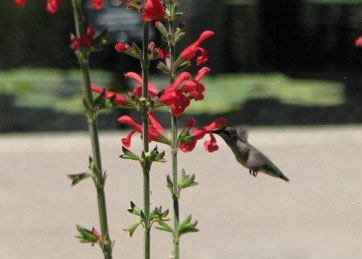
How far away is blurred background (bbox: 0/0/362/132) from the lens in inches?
285

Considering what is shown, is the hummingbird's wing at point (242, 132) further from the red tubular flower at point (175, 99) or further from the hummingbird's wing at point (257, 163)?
the red tubular flower at point (175, 99)

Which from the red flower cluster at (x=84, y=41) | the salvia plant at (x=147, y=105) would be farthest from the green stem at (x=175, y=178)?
the red flower cluster at (x=84, y=41)

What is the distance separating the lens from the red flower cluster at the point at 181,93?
1789 millimetres

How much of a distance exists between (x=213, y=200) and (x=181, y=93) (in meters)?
3.15

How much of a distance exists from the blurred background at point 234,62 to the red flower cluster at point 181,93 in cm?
519

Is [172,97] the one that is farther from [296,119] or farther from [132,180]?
[296,119]

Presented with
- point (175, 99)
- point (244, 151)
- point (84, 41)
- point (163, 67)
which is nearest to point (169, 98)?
point (175, 99)

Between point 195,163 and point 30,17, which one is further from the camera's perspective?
point 30,17

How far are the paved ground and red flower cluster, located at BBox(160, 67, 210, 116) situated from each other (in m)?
2.25

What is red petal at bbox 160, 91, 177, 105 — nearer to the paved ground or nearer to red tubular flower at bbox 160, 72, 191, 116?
red tubular flower at bbox 160, 72, 191, 116

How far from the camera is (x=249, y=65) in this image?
24.9 ft

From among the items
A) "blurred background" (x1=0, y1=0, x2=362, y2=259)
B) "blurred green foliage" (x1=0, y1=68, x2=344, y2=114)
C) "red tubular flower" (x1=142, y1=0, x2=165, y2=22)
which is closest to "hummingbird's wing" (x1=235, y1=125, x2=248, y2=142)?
"red tubular flower" (x1=142, y1=0, x2=165, y2=22)

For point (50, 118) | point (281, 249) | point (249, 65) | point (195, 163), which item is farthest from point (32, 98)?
point (281, 249)

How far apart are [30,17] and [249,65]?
5.66ft
